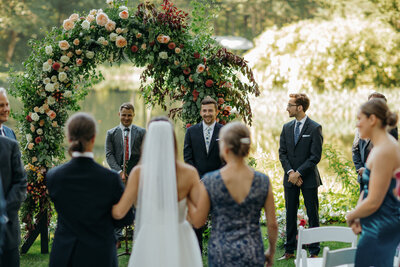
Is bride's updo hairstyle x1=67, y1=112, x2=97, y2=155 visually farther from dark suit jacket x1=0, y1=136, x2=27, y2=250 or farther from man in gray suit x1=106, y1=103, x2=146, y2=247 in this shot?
man in gray suit x1=106, y1=103, x2=146, y2=247

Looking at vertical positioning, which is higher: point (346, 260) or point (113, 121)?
point (113, 121)

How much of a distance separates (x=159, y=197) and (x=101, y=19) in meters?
3.34

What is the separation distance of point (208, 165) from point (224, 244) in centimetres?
253

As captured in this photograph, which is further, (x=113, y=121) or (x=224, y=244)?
(x=113, y=121)

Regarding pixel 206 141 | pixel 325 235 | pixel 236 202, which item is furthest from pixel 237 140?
pixel 206 141

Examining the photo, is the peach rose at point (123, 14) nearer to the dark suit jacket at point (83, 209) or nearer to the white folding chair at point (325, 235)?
the dark suit jacket at point (83, 209)

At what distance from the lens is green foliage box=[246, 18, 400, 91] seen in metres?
20.5

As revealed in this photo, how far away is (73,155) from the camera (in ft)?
9.74

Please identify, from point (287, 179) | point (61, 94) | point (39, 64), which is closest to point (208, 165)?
point (287, 179)

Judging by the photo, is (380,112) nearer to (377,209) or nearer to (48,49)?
(377,209)

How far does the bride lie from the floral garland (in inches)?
113

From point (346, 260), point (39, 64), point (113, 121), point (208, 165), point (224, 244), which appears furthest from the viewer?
point (113, 121)

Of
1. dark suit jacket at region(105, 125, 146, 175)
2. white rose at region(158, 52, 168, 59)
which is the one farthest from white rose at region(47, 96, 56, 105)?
white rose at region(158, 52, 168, 59)

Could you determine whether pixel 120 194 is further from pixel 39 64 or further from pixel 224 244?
pixel 39 64
